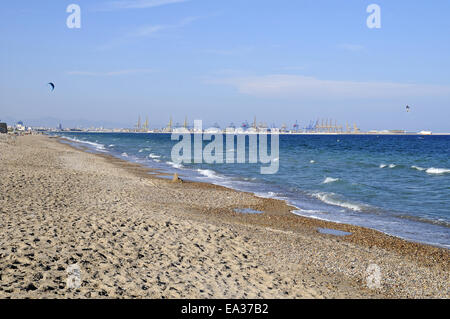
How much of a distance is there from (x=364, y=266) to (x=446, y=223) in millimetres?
7827

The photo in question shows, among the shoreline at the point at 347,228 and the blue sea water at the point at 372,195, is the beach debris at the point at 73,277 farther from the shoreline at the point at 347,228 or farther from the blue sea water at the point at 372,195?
the blue sea water at the point at 372,195

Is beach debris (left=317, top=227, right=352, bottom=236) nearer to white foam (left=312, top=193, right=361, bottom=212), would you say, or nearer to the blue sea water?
the blue sea water

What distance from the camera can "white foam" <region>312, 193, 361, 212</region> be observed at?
1816 centimetres

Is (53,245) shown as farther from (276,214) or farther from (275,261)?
(276,214)

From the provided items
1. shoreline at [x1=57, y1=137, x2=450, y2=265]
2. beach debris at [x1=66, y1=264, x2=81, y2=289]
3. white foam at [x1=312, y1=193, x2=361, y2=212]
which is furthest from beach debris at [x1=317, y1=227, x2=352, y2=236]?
beach debris at [x1=66, y1=264, x2=81, y2=289]

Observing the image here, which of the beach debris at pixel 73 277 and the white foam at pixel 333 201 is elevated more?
the beach debris at pixel 73 277

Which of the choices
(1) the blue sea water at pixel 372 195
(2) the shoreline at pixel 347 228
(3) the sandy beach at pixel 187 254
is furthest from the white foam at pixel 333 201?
(3) the sandy beach at pixel 187 254

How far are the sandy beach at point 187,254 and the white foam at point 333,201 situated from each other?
4500 millimetres

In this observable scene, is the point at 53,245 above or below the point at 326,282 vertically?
above

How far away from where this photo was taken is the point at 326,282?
7914 millimetres

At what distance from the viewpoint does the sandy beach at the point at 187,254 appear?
22.5 ft
